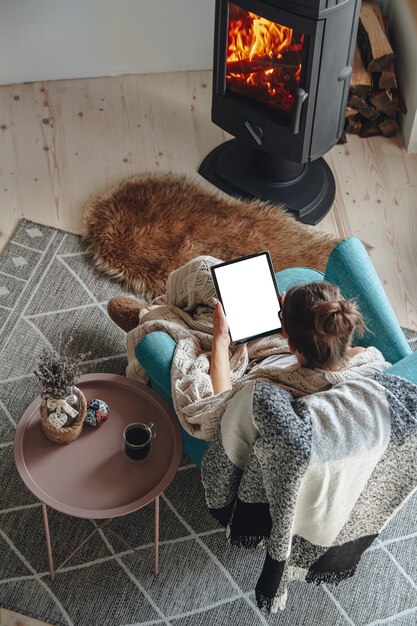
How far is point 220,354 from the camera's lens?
230cm

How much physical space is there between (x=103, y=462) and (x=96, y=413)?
13cm

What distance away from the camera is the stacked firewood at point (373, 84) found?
353cm

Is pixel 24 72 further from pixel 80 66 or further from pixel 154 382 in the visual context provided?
pixel 154 382

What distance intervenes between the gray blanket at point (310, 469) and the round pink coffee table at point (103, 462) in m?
0.16

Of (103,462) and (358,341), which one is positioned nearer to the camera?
(103,462)

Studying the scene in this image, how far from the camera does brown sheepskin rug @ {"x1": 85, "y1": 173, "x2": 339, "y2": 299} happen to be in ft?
10.3

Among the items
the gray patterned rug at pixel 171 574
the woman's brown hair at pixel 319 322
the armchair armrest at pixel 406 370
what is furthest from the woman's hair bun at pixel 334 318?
the gray patterned rug at pixel 171 574

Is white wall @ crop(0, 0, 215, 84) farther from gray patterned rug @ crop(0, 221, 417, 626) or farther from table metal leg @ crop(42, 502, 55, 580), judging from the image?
table metal leg @ crop(42, 502, 55, 580)

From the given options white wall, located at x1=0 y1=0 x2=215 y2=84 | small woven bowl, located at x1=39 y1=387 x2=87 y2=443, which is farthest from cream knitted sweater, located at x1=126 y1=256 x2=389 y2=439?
white wall, located at x1=0 y1=0 x2=215 y2=84

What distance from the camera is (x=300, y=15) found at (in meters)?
2.77

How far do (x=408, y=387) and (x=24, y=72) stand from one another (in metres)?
2.65

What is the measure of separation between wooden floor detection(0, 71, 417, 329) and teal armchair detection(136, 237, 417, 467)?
0.78 meters

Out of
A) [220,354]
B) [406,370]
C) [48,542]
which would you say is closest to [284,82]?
[220,354]

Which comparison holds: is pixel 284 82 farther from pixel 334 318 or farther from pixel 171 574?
pixel 171 574
